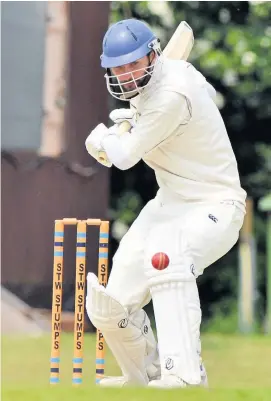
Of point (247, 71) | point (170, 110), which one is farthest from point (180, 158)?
point (247, 71)

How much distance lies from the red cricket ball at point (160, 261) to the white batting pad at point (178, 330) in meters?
0.06

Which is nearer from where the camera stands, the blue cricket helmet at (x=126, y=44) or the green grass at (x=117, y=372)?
the green grass at (x=117, y=372)

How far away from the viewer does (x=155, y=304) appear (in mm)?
3963

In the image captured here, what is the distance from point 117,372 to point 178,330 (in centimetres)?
156

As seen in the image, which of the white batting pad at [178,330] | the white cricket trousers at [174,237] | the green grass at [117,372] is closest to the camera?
the green grass at [117,372]

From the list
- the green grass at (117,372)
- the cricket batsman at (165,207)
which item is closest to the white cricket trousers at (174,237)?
the cricket batsman at (165,207)

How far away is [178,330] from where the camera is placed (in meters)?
3.88

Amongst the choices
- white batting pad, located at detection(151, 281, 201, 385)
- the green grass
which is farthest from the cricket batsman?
the green grass

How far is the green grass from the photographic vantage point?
3.48 meters

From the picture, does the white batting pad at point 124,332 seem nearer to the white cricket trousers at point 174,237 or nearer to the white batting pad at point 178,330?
the white cricket trousers at point 174,237

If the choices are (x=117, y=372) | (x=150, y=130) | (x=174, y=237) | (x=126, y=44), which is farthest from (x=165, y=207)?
(x=117, y=372)

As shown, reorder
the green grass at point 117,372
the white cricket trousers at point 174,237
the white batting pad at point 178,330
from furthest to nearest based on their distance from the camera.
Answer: the white cricket trousers at point 174,237, the white batting pad at point 178,330, the green grass at point 117,372

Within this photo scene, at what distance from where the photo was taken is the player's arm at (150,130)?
154 inches

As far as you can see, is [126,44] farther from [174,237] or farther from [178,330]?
[178,330]
